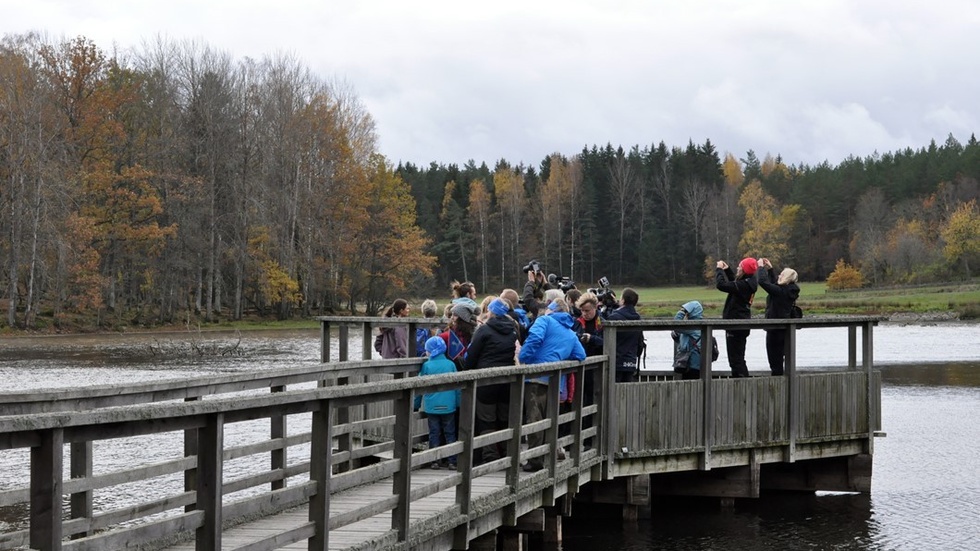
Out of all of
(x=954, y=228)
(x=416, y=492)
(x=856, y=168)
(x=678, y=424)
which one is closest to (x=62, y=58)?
(x=678, y=424)

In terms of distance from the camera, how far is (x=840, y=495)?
17.4 meters

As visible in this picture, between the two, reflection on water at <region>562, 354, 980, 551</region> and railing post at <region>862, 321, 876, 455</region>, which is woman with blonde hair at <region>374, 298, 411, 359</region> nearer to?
reflection on water at <region>562, 354, 980, 551</region>

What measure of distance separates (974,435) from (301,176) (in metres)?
54.0

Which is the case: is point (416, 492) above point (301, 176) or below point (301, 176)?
below

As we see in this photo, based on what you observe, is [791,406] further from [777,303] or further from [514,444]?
[514,444]

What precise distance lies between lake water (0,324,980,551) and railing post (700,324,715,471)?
1046mm

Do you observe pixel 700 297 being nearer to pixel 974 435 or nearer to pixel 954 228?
pixel 954 228

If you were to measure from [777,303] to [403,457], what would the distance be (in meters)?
8.76

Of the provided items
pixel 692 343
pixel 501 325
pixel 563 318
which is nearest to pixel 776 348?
pixel 692 343

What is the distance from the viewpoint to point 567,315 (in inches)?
477

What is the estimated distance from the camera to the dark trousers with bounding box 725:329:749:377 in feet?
50.7

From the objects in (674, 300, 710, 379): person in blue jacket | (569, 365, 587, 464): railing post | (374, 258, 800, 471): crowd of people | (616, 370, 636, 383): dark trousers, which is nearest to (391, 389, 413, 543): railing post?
(374, 258, 800, 471): crowd of people

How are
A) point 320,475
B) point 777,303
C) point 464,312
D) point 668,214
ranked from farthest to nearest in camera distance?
point 668,214, point 777,303, point 464,312, point 320,475

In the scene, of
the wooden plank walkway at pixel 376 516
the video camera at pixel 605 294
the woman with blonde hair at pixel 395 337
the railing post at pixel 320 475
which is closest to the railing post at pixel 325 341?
the woman with blonde hair at pixel 395 337
